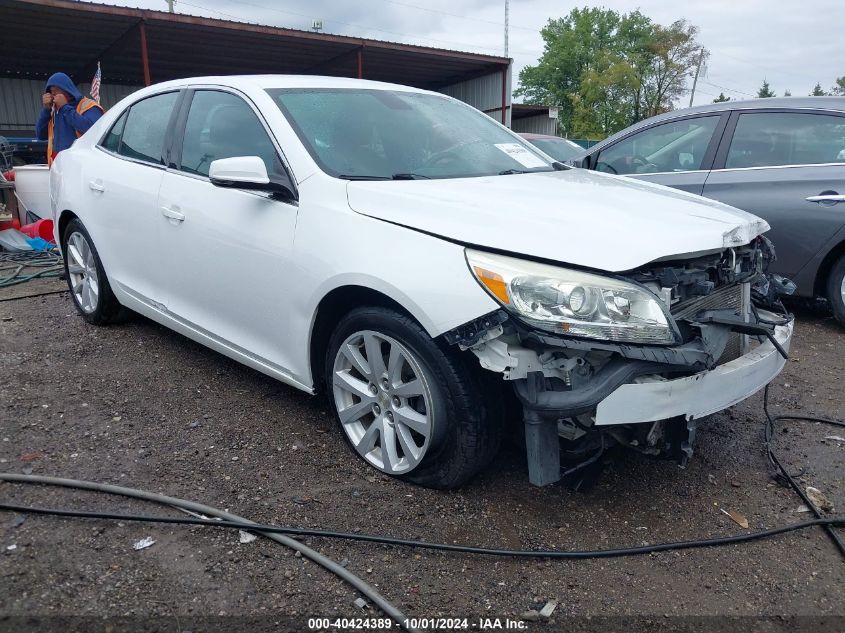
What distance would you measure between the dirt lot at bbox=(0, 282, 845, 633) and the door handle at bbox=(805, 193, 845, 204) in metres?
1.48

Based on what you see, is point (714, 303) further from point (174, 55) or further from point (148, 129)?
point (174, 55)

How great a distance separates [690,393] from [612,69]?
48.5 m

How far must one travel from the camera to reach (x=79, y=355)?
14.1ft

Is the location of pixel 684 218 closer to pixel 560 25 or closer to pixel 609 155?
pixel 609 155

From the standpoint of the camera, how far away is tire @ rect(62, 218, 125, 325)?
4.51 meters

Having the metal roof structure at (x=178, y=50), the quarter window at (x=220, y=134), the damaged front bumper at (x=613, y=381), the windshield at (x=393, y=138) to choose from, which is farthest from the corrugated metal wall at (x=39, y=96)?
the damaged front bumper at (x=613, y=381)

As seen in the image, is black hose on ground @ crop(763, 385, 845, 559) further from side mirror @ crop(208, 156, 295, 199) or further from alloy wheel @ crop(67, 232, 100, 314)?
alloy wheel @ crop(67, 232, 100, 314)

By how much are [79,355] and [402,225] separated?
2769 millimetres

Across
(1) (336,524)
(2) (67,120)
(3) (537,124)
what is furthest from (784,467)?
(3) (537,124)

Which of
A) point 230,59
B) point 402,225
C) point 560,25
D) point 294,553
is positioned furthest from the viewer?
point 560,25

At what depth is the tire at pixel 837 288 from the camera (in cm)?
477

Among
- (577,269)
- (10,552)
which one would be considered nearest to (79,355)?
(10,552)

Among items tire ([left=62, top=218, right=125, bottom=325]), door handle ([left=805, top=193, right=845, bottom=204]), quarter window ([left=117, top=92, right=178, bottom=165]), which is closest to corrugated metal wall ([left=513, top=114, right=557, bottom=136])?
door handle ([left=805, top=193, right=845, bottom=204])

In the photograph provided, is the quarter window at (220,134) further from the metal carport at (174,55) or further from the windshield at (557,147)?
the metal carport at (174,55)
